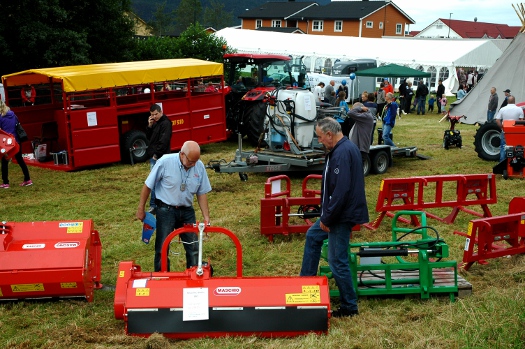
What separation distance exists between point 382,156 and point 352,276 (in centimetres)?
686

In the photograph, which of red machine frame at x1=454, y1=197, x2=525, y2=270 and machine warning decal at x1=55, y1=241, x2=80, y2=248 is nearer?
machine warning decal at x1=55, y1=241, x2=80, y2=248

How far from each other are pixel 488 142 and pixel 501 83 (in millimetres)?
3708

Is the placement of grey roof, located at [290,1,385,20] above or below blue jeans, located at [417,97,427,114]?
above

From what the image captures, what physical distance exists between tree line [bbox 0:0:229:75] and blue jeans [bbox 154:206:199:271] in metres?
14.1

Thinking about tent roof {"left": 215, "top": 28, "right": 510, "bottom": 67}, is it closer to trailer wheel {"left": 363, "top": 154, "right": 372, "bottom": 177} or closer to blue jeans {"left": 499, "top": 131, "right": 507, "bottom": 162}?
blue jeans {"left": 499, "top": 131, "right": 507, "bottom": 162}

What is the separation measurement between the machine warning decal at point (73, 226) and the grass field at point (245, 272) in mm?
660

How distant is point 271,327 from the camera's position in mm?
4934

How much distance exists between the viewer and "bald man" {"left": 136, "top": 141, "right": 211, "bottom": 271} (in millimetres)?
5641

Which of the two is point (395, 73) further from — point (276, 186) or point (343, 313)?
point (343, 313)

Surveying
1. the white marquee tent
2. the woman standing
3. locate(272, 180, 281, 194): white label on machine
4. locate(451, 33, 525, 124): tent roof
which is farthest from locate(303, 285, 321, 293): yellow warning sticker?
the white marquee tent

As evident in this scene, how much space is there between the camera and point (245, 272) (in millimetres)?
6773

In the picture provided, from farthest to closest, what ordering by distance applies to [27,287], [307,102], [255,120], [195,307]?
[255,120], [307,102], [27,287], [195,307]

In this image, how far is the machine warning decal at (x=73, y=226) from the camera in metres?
5.96

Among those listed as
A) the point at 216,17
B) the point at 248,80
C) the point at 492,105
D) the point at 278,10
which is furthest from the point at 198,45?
the point at 216,17
